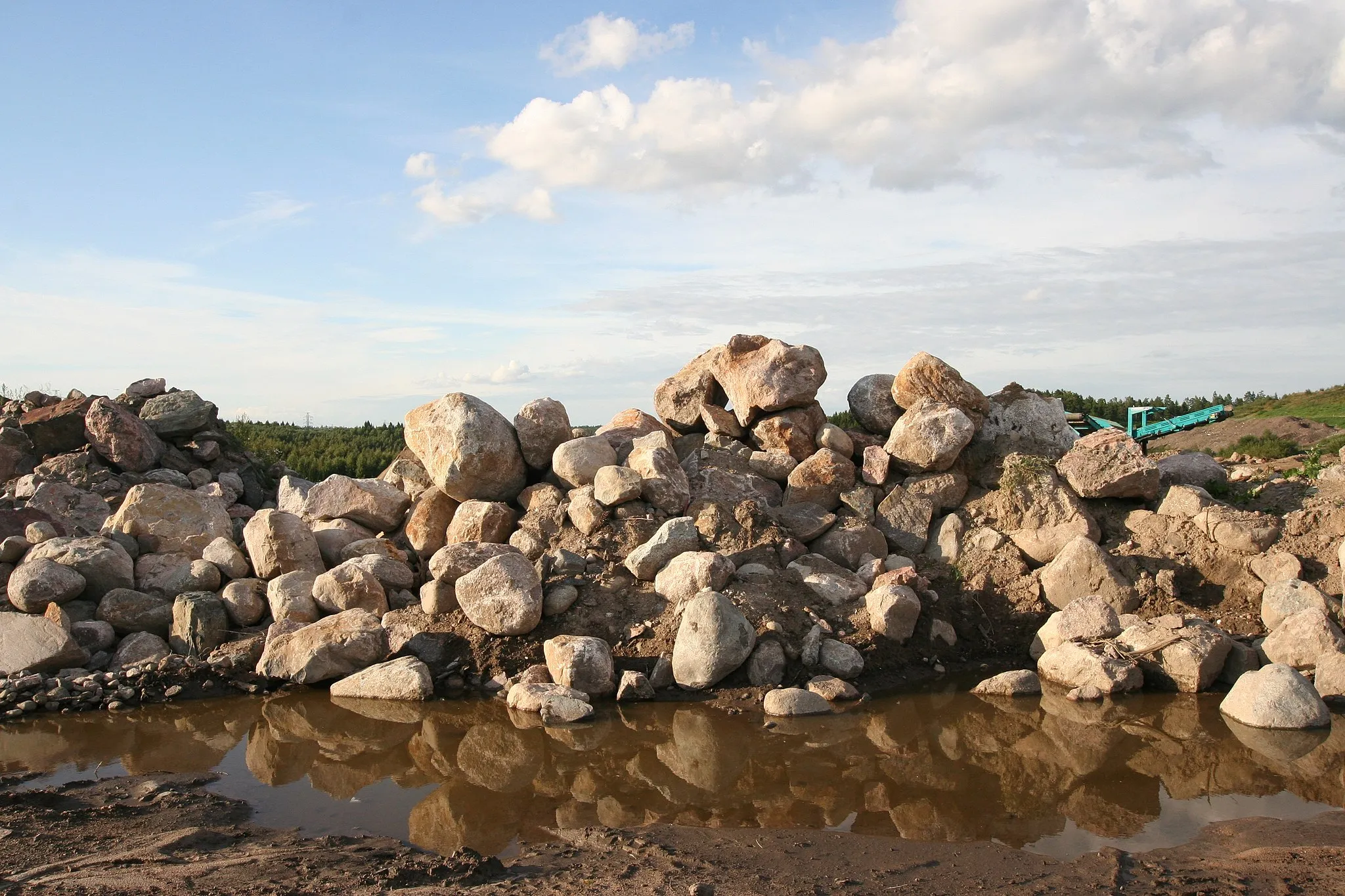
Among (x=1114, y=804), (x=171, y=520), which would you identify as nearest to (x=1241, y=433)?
(x=1114, y=804)

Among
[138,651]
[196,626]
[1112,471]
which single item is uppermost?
[1112,471]

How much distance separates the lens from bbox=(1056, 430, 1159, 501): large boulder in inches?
424

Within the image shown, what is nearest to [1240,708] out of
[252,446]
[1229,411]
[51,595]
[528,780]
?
[528,780]

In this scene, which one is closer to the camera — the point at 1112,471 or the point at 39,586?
the point at 39,586

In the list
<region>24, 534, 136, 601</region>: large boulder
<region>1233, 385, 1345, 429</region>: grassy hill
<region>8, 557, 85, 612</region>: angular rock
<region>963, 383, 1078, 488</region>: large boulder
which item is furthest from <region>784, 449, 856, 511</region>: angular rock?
<region>1233, 385, 1345, 429</region>: grassy hill

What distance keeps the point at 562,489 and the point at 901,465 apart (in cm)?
399

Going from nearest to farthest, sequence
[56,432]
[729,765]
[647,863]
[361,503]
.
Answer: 1. [647,863]
2. [729,765]
3. [361,503]
4. [56,432]

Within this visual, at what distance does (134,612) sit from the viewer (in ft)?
32.8

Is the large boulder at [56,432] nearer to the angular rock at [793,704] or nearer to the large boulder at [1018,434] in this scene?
the angular rock at [793,704]

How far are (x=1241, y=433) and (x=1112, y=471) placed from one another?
1892 centimetres

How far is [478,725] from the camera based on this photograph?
812 cm

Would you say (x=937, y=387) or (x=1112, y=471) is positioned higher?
(x=937, y=387)

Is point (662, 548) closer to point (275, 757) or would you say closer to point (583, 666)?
point (583, 666)

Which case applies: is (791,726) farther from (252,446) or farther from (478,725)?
(252,446)
